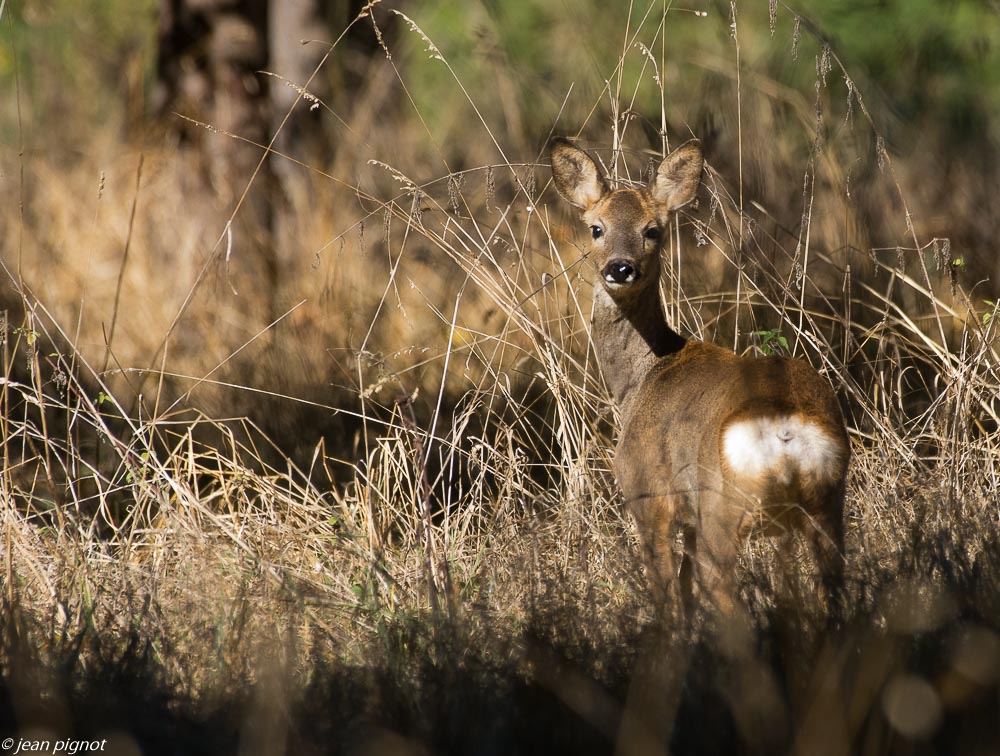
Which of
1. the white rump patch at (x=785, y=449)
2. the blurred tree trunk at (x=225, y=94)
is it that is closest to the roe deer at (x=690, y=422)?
the white rump patch at (x=785, y=449)

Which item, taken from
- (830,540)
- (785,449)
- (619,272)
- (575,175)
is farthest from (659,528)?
(575,175)

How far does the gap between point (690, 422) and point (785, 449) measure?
0.48 meters

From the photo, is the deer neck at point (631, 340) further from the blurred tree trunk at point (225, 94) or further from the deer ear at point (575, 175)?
the blurred tree trunk at point (225, 94)

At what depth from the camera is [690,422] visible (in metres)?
3.67

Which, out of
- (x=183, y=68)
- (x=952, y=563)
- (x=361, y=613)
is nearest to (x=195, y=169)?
(x=183, y=68)

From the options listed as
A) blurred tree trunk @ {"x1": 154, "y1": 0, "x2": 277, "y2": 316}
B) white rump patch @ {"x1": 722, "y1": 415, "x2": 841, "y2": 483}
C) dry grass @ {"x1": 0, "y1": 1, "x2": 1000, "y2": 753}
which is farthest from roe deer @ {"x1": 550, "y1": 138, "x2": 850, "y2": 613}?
blurred tree trunk @ {"x1": 154, "y1": 0, "x2": 277, "y2": 316}

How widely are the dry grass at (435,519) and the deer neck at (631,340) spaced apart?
0.21 meters

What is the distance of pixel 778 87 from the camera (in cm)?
537

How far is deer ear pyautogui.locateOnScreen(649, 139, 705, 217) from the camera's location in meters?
4.43

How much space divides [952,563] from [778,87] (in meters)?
2.88

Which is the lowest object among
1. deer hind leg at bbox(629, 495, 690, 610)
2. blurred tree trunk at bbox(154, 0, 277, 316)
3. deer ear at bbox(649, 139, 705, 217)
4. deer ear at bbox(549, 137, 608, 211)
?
deer hind leg at bbox(629, 495, 690, 610)

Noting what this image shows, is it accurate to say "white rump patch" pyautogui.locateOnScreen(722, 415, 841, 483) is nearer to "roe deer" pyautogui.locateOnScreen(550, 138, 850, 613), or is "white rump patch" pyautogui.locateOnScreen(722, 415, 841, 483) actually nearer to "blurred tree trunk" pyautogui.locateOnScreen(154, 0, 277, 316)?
"roe deer" pyautogui.locateOnScreen(550, 138, 850, 613)

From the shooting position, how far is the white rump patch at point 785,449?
3217 mm

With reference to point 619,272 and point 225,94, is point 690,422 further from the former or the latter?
point 225,94
